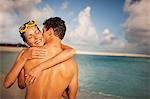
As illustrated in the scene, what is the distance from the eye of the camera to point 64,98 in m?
1.83

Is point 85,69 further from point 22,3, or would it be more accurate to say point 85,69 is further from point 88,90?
point 22,3

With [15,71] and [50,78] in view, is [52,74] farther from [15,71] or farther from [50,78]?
[15,71]

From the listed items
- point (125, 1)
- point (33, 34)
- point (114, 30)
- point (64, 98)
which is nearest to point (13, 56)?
point (33, 34)

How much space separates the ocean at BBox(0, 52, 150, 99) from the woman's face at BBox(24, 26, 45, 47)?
0.31m

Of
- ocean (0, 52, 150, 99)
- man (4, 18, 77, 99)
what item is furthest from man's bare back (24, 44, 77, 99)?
ocean (0, 52, 150, 99)

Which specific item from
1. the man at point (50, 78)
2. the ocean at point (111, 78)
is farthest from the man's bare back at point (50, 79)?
the ocean at point (111, 78)

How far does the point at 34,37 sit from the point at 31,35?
3 centimetres

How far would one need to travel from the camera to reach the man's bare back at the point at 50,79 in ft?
5.63

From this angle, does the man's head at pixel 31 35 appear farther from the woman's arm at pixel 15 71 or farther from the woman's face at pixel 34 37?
the woman's arm at pixel 15 71

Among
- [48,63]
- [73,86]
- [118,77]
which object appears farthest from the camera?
[118,77]

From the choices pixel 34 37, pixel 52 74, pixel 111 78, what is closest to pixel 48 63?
pixel 52 74

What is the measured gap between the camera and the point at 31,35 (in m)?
1.72

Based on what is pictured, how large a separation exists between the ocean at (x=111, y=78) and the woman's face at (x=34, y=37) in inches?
12.4

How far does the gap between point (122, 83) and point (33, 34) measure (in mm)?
785
